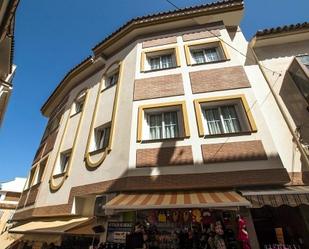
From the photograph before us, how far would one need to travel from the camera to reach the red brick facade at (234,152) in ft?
27.0

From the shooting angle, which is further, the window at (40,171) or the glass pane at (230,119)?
the window at (40,171)

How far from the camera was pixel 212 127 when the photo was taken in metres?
9.60

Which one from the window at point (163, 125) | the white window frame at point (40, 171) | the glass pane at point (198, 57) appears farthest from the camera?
the white window frame at point (40, 171)

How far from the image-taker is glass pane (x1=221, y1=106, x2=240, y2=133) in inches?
368

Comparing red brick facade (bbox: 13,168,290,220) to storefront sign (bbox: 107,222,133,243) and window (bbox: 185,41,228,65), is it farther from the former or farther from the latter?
window (bbox: 185,41,228,65)

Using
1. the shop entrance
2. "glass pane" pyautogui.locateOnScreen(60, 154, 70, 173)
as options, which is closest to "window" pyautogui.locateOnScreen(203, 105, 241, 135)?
the shop entrance

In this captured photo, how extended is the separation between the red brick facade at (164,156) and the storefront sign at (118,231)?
2.43 meters

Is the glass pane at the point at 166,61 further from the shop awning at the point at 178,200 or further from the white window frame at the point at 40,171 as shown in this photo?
the white window frame at the point at 40,171

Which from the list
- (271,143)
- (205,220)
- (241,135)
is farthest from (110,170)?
(271,143)

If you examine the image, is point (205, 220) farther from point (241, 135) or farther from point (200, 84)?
point (200, 84)

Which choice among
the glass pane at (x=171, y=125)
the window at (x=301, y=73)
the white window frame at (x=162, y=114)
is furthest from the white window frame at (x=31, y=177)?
the window at (x=301, y=73)

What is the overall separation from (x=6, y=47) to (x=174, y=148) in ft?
34.5

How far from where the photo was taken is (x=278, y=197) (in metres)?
6.70

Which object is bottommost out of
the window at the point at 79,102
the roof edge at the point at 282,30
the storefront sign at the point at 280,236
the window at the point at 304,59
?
the storefront sign at the point at 280,236
